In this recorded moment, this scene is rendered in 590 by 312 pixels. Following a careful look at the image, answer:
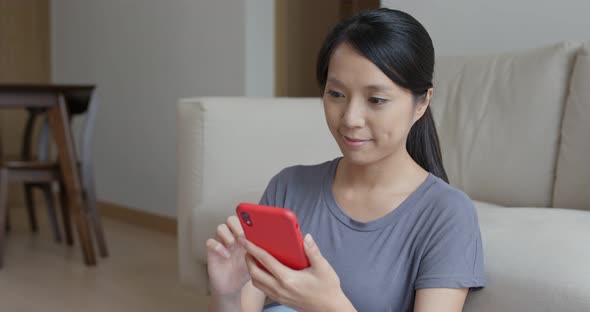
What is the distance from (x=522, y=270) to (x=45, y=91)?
2549 mm

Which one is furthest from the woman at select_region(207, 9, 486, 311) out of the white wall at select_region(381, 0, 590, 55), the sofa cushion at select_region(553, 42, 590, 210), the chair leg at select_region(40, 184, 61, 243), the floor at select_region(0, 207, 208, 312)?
the chair leg at select_region(40, 184, 61, 243)

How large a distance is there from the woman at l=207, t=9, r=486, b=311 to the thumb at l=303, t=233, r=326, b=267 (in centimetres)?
6

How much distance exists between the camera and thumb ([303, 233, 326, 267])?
3.07 feet

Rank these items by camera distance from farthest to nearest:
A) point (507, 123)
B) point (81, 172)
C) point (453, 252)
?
point (81, 172), point (507, 123), point (453, 252)

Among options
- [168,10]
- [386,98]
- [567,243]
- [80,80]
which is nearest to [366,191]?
[386,98]

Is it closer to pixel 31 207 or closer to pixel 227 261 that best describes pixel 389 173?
pixel 227 261

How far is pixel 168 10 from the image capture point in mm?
3934

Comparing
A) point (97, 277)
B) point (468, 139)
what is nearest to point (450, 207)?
point (468, 139)

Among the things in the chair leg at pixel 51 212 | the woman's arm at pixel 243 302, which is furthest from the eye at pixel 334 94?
the chair leg at pixel 51 212

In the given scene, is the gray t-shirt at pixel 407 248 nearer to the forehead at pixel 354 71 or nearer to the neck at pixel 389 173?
the neck at pixel 389 173

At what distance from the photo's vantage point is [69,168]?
129 inches

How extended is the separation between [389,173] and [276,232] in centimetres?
31

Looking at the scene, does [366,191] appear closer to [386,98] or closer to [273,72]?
[386,98]

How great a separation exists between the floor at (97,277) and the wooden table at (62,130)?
0.59ft
